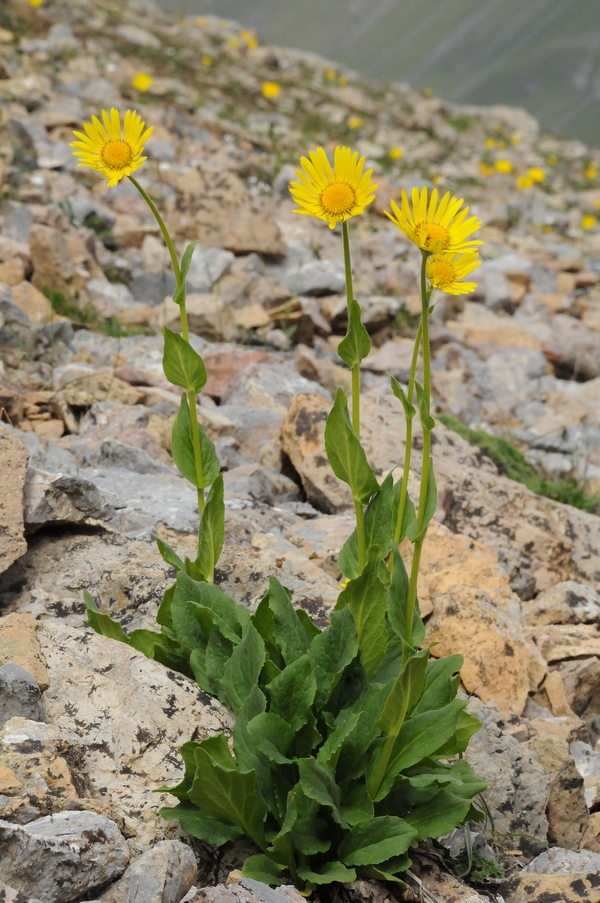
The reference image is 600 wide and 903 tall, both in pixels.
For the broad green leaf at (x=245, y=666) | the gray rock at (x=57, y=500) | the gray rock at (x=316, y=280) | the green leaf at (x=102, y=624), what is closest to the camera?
the broad green leaf at (x=245, y=666)

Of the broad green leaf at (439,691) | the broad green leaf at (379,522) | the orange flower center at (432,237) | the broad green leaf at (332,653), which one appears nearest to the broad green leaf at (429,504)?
the broad green leaf at (379,522)

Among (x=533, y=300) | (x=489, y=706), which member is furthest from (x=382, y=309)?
(x=489, y=706)

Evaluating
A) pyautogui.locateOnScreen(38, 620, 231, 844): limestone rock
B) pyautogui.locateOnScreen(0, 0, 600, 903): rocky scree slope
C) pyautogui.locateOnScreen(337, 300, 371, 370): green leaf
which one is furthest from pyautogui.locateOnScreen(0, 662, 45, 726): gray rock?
pyautogui.locateOnScreen(337, 300, 371, 370): green leaf

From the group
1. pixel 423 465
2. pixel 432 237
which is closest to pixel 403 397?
pixel 423 465

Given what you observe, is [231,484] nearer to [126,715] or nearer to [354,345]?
[126,715]

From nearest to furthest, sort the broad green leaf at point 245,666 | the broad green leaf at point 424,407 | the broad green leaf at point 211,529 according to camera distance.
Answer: the broad green leaf at point 424,407, the broad green leaf at point 245,666, the broad green leaf at point 211,529

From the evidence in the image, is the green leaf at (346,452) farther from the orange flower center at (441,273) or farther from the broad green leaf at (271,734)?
the broad green leaf at (271,734)

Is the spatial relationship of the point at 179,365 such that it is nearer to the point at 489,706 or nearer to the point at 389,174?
the point at 489,706

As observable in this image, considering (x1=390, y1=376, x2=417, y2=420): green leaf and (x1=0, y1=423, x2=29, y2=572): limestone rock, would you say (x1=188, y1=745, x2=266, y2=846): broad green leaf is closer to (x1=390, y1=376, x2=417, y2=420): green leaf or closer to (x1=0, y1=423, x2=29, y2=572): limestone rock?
(x1=390, y1=376, x2=417, y2=420): green leaf

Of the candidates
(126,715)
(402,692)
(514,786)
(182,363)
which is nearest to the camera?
(402,692)
